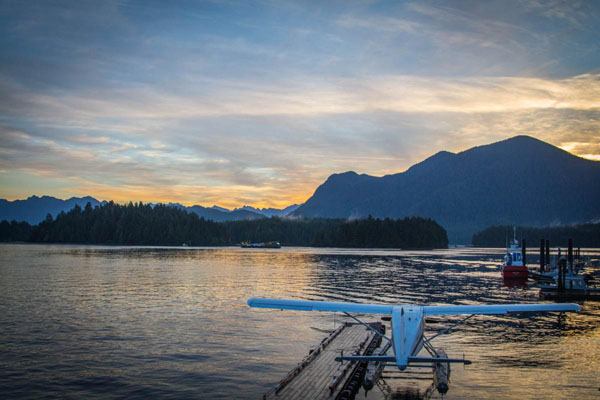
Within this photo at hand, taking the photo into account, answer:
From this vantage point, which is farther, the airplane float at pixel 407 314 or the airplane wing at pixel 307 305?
the airplane wing at pixel 307 305

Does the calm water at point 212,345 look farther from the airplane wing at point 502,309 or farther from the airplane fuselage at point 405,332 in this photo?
the airplane wing at point 502,309

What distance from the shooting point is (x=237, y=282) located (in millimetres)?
54875

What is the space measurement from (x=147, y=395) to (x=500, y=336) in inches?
811

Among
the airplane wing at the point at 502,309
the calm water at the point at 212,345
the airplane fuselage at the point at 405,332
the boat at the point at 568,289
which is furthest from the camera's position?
the boat at the point at 568,289

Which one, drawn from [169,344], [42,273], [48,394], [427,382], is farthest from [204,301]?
[42,273]

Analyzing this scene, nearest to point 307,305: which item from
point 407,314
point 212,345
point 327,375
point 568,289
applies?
point 327,375

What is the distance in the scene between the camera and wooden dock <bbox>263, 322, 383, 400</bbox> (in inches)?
588

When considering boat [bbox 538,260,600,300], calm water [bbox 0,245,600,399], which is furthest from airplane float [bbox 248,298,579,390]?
boat [bbox 538,260,600,300]

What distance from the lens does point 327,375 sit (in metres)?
17.0

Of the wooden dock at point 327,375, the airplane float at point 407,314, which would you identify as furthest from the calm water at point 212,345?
the airplane float at point 407,314

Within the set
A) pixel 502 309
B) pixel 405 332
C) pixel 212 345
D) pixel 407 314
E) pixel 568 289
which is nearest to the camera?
pixel 405 332

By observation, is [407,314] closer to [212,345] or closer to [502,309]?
[502,309]

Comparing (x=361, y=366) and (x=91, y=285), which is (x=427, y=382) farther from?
(x=91, y=285)

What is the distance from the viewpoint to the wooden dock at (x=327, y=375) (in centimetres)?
1495
